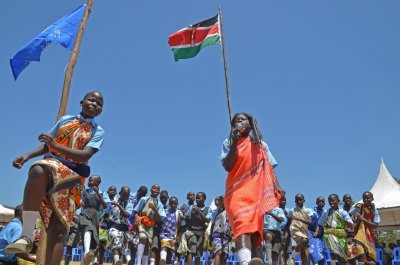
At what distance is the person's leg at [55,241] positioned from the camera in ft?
12.3

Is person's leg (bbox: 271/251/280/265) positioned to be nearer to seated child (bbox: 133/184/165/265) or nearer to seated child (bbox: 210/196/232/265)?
seated child (bbox: 210/196/232/265)

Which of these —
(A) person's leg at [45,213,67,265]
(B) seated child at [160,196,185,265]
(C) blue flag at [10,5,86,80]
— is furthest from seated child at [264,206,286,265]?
(A) person's leg at [45,213,67,265]

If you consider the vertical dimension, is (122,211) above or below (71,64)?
below

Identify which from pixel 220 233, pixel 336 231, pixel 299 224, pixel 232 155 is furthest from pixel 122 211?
pixel 232 155

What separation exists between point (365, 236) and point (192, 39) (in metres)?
6.95

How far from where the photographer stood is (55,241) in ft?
12.6

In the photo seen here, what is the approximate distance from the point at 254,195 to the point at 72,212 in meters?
2.02

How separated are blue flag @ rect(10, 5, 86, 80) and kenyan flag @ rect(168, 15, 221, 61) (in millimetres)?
3376

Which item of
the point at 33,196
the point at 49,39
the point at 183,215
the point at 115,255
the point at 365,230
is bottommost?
the point at 33,196

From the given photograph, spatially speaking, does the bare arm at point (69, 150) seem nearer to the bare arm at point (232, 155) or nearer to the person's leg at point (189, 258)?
the bare arm at point (232, 155)

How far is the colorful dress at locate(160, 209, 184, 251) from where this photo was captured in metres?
10.4

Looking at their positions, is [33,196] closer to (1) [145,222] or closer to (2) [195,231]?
(1) [145,222]

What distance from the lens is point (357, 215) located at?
32.9 feet

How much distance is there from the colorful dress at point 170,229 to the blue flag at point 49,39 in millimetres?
4804
